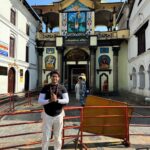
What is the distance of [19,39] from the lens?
898 inches

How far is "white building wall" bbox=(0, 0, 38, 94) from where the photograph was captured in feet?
62.2

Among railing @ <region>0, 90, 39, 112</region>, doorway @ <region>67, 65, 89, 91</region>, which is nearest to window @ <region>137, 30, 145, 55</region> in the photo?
railing @ <region>0, 90, 39, 112</region>

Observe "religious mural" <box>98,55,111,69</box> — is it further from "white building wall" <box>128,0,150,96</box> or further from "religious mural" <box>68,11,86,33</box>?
"religious mural" <box>68,11,86,33</box>

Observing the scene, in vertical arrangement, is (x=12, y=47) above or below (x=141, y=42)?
below

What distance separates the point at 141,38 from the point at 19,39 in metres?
11.3

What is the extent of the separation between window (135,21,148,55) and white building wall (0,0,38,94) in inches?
440

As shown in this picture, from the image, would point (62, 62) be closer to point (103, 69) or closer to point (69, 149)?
point (103, 69)

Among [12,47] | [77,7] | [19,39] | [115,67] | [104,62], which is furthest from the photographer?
[104,62]

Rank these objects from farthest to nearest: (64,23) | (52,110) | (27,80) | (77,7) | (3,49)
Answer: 1. (77,7)
2. (64,23)
3. (27,80)
4. (3,49)
5. (52,110)

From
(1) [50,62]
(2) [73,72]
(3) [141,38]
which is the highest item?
(3) [141,38]

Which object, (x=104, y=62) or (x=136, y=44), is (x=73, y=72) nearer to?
(x=104, y=62)

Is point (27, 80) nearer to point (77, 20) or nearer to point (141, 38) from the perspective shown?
point (77, 20)

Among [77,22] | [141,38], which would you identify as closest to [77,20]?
[77,22]

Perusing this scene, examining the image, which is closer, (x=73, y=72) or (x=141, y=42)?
(x=141, y=42)
